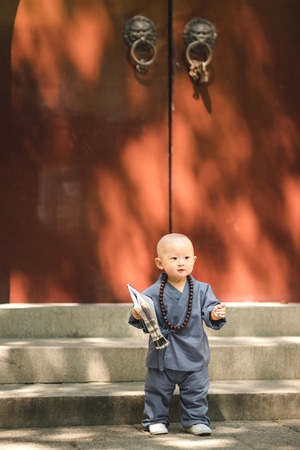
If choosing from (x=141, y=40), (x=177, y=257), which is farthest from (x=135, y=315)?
(x=141, y=40)

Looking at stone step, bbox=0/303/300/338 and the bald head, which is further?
stone step, bbox=0/303/300/338

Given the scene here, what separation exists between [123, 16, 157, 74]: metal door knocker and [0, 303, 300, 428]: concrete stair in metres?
1.80

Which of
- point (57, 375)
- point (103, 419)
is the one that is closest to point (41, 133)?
point (57, 375)

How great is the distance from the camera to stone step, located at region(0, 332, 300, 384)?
6.40 metres

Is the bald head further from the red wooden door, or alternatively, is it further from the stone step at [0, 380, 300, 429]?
the red wooden door

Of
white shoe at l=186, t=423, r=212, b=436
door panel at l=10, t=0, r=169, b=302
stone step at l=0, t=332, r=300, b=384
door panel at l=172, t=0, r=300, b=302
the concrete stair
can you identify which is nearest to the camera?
white shoe at l=186, t=423, r=212, b=436

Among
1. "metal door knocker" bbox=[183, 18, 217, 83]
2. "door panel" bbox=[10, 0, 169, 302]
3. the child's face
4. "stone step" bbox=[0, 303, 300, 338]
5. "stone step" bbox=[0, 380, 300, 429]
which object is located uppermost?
"metal door knocker" bbox=[183, 18, 217, 83]

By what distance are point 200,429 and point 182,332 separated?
0.56 meters

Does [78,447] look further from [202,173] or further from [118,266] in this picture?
[202,173]

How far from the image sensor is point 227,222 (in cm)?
755

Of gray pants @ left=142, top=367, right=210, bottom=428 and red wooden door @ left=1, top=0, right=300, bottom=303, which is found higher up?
red wooden door @ left=1, top=0, right=300, bottom=303

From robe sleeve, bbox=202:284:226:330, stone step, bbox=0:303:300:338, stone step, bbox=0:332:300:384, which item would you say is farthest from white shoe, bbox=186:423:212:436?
stone step, bbox=0:303:300:338

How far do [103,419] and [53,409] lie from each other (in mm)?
303

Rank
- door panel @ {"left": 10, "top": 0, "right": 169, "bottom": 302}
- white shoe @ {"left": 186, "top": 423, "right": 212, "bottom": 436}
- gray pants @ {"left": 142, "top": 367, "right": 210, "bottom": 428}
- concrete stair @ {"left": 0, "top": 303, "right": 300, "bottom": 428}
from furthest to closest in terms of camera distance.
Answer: door panel @ {"left": 10, "top": 0, "right": 169, "bottom": 302}
concrete stair @ {"left": 0, "top": 303, "right": 300, "bottom": 428}
gray pants @ {"left": 142, "top": 367, "right": 210, "bottom": 428}
white shoe @ {"left": 186, "top": 423, "right": 212, "bottom": 436}
